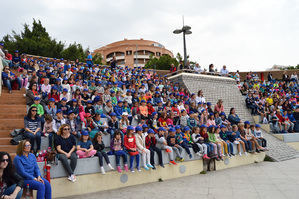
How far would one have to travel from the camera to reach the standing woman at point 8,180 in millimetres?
3718

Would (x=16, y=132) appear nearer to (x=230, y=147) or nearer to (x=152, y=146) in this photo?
(x=152, y=146)

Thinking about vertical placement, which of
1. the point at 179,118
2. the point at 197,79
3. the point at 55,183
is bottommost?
the point at 55,183

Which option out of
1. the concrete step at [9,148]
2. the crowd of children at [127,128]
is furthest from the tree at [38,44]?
the concrete step at [9,148]

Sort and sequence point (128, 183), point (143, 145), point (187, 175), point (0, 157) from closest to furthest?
point (0, 157) → point (128, 183) → point (143, 145) → point (187, 175)

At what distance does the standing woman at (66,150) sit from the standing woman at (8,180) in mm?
1361

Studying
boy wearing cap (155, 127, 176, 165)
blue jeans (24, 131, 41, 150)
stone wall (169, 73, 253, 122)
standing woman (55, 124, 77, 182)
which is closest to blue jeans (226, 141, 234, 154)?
boy wearing cap (155, 127, 176, 165)

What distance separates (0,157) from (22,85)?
20.1 ft

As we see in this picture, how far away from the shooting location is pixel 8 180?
151 inches

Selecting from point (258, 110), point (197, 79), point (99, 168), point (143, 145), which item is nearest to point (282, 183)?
point (143, 145)

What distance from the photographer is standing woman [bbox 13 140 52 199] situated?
4.16 meters

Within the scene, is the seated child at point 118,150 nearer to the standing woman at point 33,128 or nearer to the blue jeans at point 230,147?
the standing woman at point 33,128

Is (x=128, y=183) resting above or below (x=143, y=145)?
below

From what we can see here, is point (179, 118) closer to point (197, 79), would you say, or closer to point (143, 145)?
point (143, 145)

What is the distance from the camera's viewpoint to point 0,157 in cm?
372
